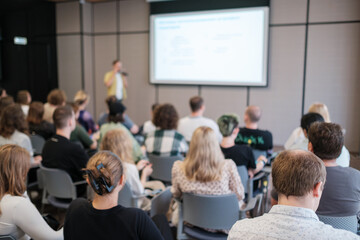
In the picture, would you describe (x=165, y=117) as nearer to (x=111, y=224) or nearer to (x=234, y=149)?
(x=234, y=149)

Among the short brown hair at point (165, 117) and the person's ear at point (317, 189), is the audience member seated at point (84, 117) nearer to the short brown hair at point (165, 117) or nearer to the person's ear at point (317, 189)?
the short brown hair at point (165, 117)

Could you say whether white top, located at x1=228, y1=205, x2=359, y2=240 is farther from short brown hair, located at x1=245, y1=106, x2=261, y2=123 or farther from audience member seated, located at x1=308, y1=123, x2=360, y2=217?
short brown hair, located at x1=245, y1=106, x2=261, y2=123

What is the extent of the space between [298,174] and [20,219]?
143cm

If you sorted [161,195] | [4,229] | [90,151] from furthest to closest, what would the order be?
[90,151] < [161,195] < [4,229]

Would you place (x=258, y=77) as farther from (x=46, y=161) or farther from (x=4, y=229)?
(x=4, y=229)

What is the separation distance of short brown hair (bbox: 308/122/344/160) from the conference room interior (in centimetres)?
451

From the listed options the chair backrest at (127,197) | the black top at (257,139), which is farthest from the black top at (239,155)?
the chair backrest at (127,197)

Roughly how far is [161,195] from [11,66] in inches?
260

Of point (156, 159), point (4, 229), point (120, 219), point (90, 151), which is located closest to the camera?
point (120, 219)

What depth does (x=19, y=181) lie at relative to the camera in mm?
1828

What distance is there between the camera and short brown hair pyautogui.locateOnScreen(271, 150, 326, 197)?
4.09ft

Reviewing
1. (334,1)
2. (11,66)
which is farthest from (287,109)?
(11,66)

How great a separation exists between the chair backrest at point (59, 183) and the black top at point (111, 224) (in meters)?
1.40

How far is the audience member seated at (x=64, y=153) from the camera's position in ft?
9.94
